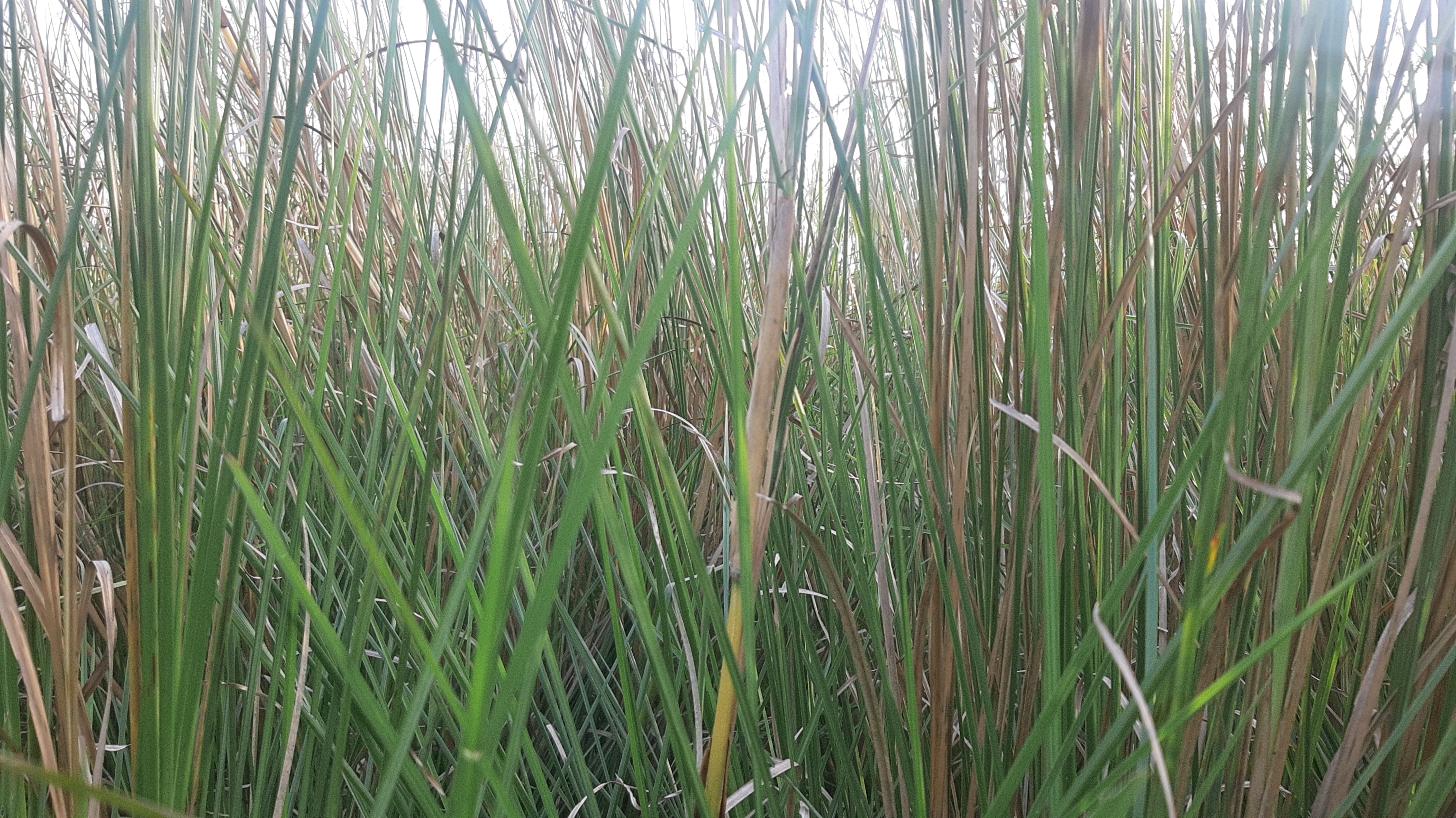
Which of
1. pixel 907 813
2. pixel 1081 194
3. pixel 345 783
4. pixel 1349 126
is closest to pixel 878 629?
pixel 907 813

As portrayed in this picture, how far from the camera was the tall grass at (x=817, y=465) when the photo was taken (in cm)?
31

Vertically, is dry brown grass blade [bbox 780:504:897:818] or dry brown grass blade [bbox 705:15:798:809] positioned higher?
dry brown grass blade [bbox 705:15:798:809]

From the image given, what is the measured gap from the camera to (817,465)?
0.60 metres

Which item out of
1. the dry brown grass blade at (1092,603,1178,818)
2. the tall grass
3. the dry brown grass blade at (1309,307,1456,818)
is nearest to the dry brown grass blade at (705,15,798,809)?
the tall grass

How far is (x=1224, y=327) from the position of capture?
0.50m

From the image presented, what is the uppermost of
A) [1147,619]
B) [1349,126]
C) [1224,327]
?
[1349,126]

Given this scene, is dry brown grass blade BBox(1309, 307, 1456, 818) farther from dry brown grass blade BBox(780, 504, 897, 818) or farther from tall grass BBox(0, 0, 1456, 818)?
dry brown grass blade BBox(780, 504, 897, 818)

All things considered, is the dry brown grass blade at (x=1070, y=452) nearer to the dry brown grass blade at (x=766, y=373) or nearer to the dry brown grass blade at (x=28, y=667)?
the dry brown grass blade at (x=766, y=373)

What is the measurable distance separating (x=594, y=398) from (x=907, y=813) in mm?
334

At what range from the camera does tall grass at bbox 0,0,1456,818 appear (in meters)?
0.31

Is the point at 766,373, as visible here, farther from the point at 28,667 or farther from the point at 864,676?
the point at 28,667

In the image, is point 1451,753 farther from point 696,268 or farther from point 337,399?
point 337,399

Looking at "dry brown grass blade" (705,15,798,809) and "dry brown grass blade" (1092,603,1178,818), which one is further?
"dry brown grass blade" (705,15,798,809)

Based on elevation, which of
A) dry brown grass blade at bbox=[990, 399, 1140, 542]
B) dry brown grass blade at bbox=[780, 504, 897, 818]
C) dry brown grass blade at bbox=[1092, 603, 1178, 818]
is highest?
dry brown grass blade at bbox=[990, 399, 1140, 542]
